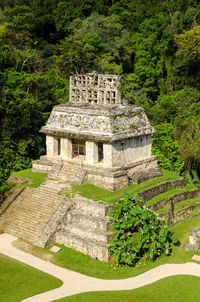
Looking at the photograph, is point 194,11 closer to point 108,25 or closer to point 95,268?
point 108,25

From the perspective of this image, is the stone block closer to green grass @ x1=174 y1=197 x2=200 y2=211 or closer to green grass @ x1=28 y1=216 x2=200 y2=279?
green grass @ x1=28 y1=216 x2=200 y2=279

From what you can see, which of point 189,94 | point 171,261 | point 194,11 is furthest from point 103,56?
point 171,261

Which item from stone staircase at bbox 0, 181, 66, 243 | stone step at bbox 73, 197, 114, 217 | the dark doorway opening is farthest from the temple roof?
stone step at bbox 73, 197, 114, 217

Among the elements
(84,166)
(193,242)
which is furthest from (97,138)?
(193,242)

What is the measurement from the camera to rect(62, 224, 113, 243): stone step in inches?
797

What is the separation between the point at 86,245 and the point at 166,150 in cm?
1395

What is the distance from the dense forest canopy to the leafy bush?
11318mm

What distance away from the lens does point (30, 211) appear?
23.2 m

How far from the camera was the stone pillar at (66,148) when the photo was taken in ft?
83.7

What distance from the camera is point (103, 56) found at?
46.2 metres

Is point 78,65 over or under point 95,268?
over

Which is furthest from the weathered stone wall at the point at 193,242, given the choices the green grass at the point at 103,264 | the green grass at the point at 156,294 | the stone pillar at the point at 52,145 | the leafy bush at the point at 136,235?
the stone pillar at the point at 52,145

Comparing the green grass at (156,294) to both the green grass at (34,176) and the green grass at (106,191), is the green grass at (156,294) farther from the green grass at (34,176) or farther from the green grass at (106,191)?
the green grass at (34,176)

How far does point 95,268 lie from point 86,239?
1.62 metres
